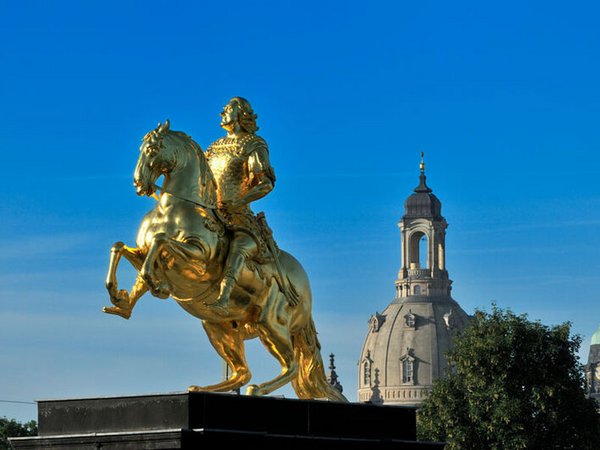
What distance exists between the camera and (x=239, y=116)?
2769cm

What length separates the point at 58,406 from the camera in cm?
2548

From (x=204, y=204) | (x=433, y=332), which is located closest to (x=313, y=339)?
(x=204, y=204)

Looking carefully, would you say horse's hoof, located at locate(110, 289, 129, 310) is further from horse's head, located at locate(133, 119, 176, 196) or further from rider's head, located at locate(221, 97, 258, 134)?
rider's head, located at locate(221, 97, 258, 134)

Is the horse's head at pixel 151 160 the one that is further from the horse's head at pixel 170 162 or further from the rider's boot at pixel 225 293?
the rider's boot at pixel 225 293

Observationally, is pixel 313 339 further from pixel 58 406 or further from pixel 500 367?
pixel 500 367

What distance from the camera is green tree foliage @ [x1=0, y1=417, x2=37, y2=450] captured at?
58031 millimetres

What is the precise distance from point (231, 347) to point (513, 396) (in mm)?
27507

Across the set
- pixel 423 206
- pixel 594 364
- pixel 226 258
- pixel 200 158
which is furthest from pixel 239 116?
pixel 423 206

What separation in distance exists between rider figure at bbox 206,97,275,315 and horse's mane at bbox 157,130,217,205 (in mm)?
500

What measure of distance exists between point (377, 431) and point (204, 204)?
4.14m

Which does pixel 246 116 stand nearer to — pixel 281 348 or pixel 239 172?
pixel 239 172

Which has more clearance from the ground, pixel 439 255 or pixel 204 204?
pixel 439 255

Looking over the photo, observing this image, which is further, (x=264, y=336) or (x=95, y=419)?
(x=264, y=336)

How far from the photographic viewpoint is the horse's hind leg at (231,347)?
27.3 m
